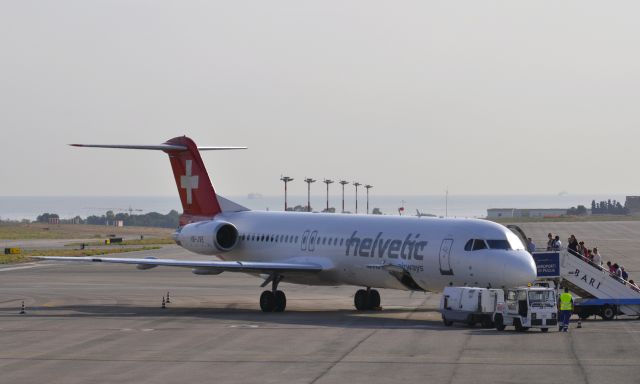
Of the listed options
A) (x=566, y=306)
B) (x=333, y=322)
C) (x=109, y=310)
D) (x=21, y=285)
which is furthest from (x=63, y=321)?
(x=21, y=285)

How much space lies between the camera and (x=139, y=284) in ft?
207

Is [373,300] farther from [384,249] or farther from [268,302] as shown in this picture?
[268,302]

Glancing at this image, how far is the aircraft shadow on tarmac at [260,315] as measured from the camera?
1556 inches

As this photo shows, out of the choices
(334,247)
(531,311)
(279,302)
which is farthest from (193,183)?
(531,311)

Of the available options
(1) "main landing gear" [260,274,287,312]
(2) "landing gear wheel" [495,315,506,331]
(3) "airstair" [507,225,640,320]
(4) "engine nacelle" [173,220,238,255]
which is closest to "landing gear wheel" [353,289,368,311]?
(1) "main landing gear" [260,274,287,312]

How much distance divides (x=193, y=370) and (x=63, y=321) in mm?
14126

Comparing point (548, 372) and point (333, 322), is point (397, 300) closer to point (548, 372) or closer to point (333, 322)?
point (333, 322)

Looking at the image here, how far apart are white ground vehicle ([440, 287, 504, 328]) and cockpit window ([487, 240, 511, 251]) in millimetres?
2221

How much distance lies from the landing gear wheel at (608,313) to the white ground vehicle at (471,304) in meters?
6.17

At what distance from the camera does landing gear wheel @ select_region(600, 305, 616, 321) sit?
138 feet

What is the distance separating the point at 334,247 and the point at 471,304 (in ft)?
29.7

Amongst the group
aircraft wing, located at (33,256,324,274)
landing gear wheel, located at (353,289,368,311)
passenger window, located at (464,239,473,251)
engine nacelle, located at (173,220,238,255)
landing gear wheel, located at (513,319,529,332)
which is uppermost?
engine nacelle, located at (173,220,238,255)

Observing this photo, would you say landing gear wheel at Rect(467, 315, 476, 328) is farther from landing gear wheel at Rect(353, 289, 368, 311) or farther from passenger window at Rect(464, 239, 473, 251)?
landing gear wheel at Rect(353, 289, 368, 311)

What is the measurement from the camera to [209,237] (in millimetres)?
49812
